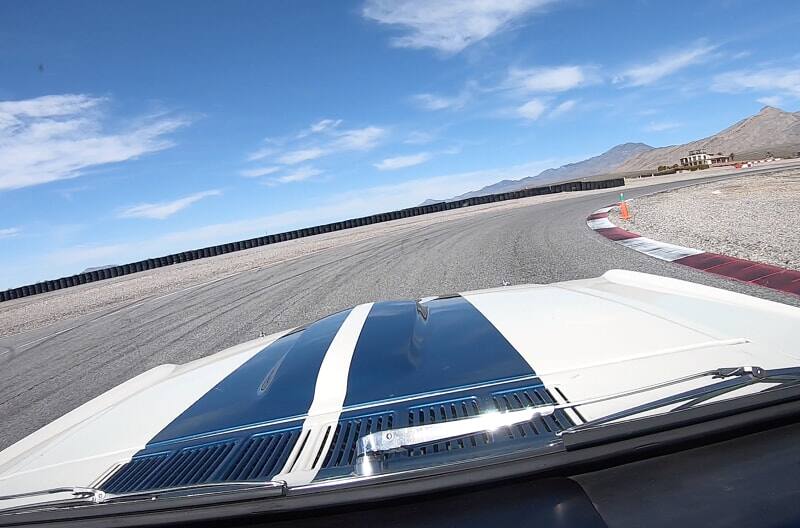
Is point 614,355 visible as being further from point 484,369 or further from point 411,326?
point 411,326

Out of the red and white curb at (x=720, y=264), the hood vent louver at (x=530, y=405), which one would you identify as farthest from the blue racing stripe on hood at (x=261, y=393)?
the red and white curb at (x=720, y=264)

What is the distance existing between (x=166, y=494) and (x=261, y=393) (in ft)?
2.35

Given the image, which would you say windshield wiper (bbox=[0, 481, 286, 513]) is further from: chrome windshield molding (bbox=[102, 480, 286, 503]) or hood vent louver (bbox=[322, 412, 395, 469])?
hood vent louver (bbox=[322, 412, 395, 469])

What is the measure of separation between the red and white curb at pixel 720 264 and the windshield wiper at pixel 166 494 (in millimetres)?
6137

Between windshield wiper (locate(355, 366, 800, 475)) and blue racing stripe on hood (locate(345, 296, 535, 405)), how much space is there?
28cm

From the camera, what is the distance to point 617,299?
2.89m

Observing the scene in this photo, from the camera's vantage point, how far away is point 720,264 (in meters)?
7.84

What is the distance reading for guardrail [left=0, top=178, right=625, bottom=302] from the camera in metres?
36.4

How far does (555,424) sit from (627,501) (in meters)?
0.28

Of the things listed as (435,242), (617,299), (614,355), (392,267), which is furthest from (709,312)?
(435,242)

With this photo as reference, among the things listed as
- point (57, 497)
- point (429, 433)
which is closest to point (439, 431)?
point (429, 433)

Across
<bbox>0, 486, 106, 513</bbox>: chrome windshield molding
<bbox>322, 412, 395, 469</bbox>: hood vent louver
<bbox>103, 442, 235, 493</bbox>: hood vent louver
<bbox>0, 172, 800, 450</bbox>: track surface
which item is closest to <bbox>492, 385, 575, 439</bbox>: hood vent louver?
<bbox>322, 412, 395, 469</bbox>: hood vent louver

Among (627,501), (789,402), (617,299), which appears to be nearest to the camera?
(627,501)

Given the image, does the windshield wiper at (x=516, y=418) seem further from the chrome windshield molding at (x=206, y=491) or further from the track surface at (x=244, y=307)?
the track surface at (x=244, y=307)
